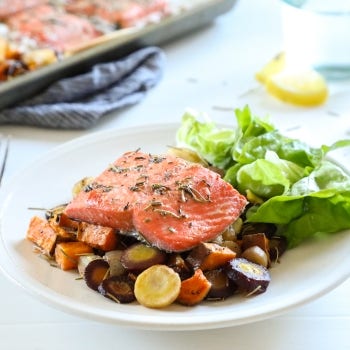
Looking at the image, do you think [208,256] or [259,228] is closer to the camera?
[208,256]

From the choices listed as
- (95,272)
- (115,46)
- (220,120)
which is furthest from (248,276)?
(115,46)

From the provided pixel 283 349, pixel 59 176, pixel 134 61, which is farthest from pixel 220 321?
pixel 134 61

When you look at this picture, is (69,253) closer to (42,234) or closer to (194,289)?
(42,234)

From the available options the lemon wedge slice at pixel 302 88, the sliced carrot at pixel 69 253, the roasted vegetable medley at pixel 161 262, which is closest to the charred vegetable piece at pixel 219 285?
the roasted vegetable medley at pixel 161 262

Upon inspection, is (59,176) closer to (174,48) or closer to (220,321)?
(220,321)

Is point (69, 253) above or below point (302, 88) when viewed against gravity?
above

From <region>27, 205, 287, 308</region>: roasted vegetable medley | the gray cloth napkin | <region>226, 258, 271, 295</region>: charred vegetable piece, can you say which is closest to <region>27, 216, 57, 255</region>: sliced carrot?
<region>27, 205, 287, 308</region>: roasted vegetable medley

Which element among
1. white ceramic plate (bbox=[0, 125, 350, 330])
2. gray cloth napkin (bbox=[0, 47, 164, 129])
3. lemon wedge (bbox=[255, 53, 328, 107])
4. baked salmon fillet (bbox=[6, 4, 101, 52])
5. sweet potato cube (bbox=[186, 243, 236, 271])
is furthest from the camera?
baked salmon fillet (bbox=[6, 4, 101, 52])

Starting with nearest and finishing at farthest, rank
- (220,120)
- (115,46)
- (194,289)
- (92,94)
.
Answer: (194,289) < (220,120) < (92,94) < (115,46)

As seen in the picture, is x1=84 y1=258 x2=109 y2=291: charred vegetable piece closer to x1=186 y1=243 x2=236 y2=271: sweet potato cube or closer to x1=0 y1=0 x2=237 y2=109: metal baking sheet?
x1=186 y1=243 x2=236 y2=271: sweet potato cube
